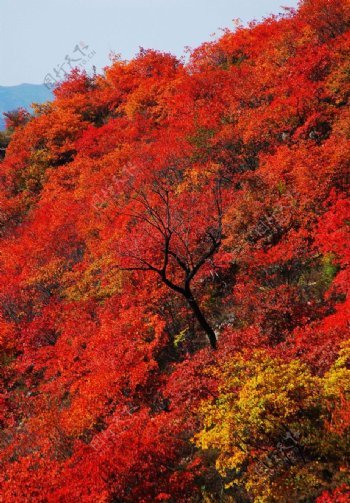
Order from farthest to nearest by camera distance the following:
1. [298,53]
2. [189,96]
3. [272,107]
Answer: [189,96] < [298,53] < [272,107]

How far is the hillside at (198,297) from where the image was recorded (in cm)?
1177

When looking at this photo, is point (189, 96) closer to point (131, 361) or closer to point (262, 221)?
point (262, 221)

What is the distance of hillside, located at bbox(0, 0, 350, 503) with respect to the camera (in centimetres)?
1177

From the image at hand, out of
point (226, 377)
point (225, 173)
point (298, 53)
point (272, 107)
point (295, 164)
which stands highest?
point (298, 53)

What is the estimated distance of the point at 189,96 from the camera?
49250 mm

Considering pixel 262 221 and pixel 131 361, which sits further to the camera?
pixel 262 221

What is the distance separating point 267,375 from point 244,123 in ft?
94.1

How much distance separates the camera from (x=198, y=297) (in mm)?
25984

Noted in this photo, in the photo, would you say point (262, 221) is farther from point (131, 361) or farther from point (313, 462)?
point (313, 462)

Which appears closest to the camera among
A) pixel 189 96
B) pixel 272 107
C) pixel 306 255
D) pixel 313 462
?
pixel 313 462

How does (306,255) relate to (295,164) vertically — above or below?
below

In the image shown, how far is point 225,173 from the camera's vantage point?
115 ft

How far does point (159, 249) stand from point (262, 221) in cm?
696

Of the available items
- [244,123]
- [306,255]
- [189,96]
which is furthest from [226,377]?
[189,96]
